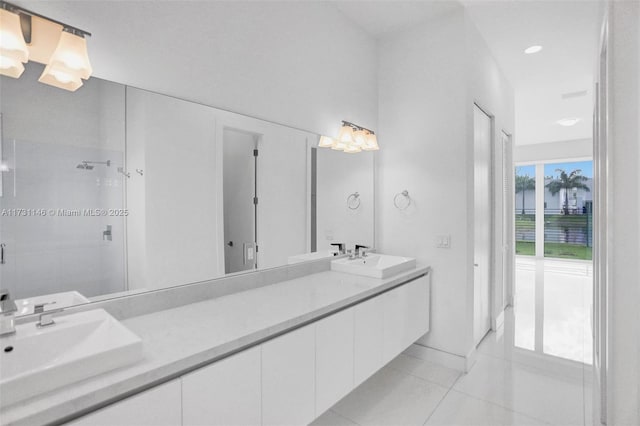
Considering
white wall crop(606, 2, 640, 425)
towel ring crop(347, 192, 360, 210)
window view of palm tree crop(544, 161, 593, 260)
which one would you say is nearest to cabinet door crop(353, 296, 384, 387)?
towel ring crop(347, 192, 360, 210)

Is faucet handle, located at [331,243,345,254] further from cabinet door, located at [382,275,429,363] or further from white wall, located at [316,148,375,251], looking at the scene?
cabinet door, located at [382,275,429,363]

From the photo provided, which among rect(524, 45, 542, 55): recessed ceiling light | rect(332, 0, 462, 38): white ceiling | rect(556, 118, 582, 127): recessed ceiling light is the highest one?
rect(332, 0, 462, 38): white ceiling

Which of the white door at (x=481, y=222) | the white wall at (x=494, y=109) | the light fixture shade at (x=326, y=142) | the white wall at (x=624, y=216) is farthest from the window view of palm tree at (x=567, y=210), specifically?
the white wall at (x=624, y=216)

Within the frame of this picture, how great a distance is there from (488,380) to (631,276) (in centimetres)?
→ 170

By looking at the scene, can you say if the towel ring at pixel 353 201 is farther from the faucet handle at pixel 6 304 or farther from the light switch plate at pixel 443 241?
the faucet handle at pixel 6 304

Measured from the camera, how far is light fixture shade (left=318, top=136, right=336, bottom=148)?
108 inches

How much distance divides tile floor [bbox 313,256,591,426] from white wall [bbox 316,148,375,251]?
115 centimetres

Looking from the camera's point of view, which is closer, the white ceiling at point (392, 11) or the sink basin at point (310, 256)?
the sink basin at point (310, 256)

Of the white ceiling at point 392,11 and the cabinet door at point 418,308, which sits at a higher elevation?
the white ceiling at point 392,11

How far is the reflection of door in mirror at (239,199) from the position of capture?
2041 mm

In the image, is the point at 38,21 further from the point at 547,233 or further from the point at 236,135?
the point at 547,233

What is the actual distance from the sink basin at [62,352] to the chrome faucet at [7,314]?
25mm

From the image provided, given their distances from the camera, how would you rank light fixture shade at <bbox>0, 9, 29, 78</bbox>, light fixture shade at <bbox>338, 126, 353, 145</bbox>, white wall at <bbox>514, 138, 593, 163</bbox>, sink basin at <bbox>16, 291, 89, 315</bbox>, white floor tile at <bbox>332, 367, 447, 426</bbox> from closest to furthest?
light fixture shade at <bbox>0, 9, 29, 78</bbox> → sink basin at <bbox>16, 291, 89, 315</bbox> → white floor tile at <bbox>332, 367, 447, 426</bbox> → light fixture shade at <bbox>338, 126, 353, 145</bbox> → white wall at <bbox>514, 138, 593, 163</bbox>

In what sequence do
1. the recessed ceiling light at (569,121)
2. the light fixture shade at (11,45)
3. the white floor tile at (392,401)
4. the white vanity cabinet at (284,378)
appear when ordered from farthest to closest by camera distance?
the recessed ceiling light at (569,121)
the white floor tile at (392,401)
the light fixture shade at (11,45)
the white vanity cabinet at (284,378)
